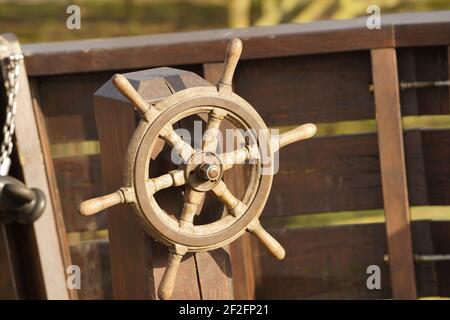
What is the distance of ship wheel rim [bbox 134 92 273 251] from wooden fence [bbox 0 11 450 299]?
80 centimetres

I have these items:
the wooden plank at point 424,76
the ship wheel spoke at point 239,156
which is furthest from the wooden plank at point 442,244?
the ship wheel spoke at point 239,156

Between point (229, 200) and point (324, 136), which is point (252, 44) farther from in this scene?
point (229, 200)

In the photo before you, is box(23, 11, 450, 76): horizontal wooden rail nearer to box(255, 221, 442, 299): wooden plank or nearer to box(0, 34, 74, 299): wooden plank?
box(0, 34, 74, 299): wooden plank

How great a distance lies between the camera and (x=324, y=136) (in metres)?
3.07

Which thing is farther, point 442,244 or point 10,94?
point 442,244

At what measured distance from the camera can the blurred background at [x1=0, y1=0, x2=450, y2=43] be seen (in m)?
7.20

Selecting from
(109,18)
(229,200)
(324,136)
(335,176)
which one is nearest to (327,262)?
(335,176)

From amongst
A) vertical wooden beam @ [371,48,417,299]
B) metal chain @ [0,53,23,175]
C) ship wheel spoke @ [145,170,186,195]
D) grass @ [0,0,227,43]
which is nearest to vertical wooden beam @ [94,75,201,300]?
ship wheel spoke @ [145,170,186,195]

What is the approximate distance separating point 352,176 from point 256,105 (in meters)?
0.36

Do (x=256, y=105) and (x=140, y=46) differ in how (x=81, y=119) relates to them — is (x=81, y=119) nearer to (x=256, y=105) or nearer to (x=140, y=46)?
(x=140, y=46)

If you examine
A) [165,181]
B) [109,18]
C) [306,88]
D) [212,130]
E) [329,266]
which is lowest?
[329,266]

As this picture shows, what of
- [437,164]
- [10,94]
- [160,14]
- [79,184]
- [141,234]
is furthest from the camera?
[160,14]

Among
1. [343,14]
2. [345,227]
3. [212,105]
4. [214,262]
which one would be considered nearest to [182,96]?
[212,105]

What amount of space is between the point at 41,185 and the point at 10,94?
0.98 ft
